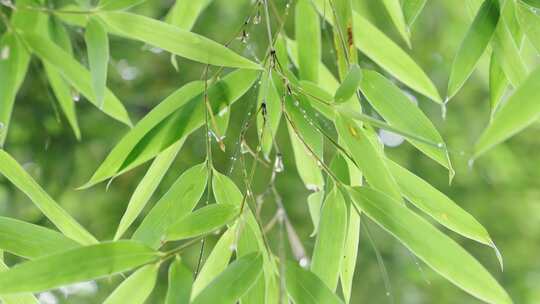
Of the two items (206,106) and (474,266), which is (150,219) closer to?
(206,106)

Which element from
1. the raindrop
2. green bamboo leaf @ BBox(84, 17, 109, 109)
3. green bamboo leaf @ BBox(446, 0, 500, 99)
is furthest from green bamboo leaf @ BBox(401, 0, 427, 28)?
the raindrop

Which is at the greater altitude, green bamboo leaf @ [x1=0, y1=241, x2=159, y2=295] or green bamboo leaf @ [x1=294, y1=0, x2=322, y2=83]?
green bamboo leaf @ [x1=294, y1=0, x2=322, y2=83]

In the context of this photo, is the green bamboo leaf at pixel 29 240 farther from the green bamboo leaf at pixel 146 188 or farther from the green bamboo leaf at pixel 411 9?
the green bamboo leaf at pixel 411 9

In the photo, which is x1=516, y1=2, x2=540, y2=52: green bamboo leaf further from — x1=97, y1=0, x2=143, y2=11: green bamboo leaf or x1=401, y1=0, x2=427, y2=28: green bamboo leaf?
x1=97, y1=0, x2=143, y2=11: green bamboo leaf

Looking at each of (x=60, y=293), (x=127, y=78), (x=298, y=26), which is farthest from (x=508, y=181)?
(x=298, y=26)

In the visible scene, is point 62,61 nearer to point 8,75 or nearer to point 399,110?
point 8,75
